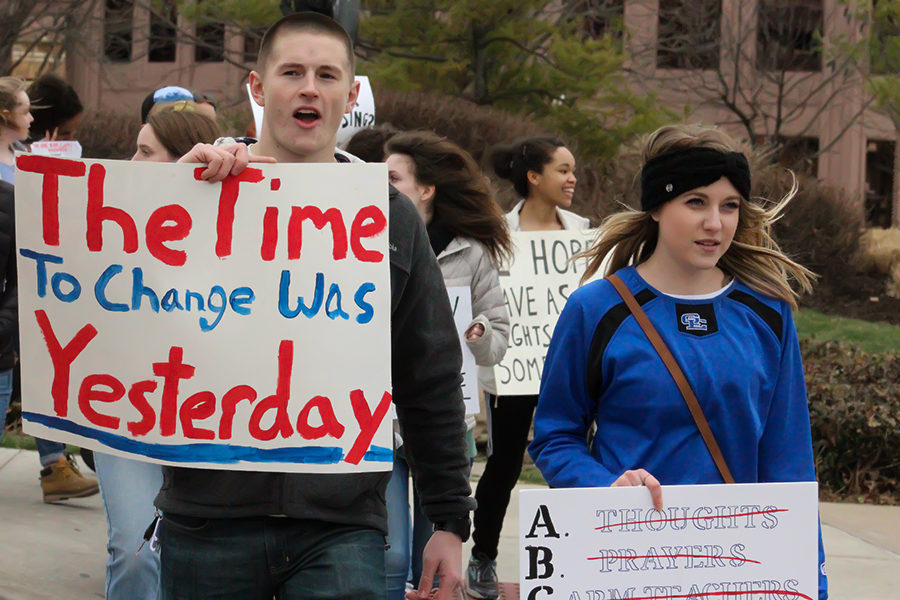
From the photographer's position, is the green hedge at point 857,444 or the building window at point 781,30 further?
the building window at point 781,30

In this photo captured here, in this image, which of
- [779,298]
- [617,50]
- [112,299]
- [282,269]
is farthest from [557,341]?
[617,50]

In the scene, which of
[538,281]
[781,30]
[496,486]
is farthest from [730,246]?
[781,30]

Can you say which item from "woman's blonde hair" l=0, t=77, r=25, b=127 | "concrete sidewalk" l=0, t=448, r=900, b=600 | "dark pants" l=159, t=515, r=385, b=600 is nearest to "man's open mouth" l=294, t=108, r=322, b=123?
"dark pants" l=159, t=515, r=385, b=600

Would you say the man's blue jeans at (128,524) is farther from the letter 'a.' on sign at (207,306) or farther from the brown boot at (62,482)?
the brown boot at (62,482)

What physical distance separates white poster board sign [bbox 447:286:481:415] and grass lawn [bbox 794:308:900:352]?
987 cm

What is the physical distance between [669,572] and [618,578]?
0.13 metres

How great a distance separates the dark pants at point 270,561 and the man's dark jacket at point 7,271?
5.66 ft

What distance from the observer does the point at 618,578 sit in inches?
128

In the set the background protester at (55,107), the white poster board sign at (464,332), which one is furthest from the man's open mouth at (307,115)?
the background protester at (55,107)

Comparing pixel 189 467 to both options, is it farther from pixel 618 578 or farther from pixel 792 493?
pixel 792 493

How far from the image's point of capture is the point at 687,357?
3480mm

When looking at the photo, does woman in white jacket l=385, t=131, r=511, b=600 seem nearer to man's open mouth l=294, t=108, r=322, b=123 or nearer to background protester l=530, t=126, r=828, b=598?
background protester l=530, t=126, r=828, b=598

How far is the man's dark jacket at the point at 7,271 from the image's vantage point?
15.5ft

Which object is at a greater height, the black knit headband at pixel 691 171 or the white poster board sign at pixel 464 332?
the black knit headband at pixel 691 171
